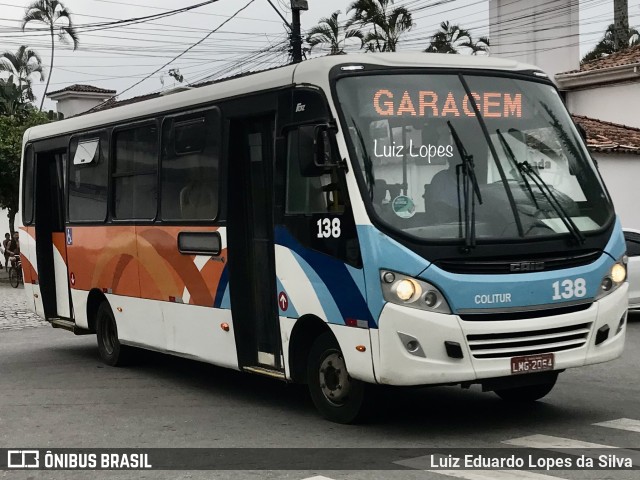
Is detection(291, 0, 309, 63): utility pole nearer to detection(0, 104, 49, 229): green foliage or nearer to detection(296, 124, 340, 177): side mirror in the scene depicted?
detection(0, 104, 49, 229): green foliage

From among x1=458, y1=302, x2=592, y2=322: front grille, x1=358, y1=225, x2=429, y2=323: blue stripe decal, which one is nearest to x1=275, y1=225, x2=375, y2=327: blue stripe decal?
x1=358, y1=225, x2=429, y2=323: blue stripe decal

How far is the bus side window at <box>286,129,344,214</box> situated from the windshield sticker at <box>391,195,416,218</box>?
0.44 meters

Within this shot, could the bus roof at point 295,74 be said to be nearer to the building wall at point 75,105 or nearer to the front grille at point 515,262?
the front grille at point 515,262

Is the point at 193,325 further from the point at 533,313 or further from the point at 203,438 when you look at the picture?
the point at 533,313

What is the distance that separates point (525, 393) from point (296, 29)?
18.2 meters

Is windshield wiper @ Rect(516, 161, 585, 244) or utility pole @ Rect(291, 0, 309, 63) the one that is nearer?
windshield wiper @ Rect(516, 161, 585, 244)

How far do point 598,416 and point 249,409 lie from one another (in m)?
3.00

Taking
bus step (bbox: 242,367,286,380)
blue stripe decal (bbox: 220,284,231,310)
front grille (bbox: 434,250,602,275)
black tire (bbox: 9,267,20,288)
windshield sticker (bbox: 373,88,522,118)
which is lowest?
black tire (bbox: 9,267,20,288)

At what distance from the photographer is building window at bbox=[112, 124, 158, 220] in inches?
464

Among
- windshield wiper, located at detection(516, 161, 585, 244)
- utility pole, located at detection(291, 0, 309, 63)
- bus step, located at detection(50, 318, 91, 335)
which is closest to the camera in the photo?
windshield wiper, located at detection(516, 161, 585, 244)

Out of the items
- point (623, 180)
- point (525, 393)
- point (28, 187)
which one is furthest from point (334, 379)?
point (623, 180)

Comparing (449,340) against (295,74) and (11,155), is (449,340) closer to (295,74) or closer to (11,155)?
(295,74)

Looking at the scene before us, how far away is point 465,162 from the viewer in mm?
8492

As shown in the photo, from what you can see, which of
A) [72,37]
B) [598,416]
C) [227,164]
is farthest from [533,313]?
[72,37]
